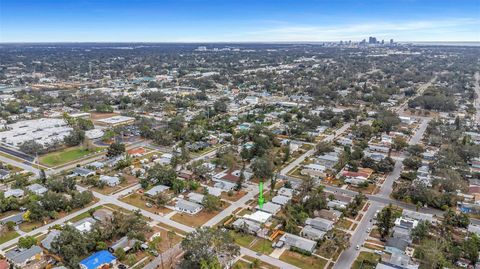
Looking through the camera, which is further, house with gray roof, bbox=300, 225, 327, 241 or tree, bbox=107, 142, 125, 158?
tree, bbox=107, 142, 125, 158

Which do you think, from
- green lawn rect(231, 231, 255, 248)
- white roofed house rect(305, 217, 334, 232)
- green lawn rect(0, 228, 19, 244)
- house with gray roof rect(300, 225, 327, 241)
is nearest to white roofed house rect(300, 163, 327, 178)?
white roofed house rect(305, 217, 334, 232)

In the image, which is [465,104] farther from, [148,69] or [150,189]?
[148,69]

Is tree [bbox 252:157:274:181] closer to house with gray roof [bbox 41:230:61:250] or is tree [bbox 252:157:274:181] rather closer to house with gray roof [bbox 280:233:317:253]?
house with gray roof [bbox 280:233:317:253]

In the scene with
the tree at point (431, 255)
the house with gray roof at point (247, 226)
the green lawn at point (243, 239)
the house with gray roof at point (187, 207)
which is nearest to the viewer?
the tree at point (431, 255)

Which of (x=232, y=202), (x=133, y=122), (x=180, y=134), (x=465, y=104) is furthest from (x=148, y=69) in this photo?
(x=232, y=202)

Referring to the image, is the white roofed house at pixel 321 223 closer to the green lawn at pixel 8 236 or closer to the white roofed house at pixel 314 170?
the white roofed house at pixel 314 170

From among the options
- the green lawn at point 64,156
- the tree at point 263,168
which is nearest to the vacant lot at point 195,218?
the tree at point 263,168
